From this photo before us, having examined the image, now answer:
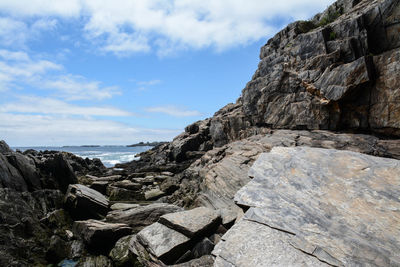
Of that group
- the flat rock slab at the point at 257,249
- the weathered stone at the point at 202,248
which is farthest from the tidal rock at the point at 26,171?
the flat rock slab at the point at 257,249

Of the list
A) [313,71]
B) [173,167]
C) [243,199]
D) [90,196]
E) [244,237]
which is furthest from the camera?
[173,167]

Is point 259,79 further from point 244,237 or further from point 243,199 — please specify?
point 244,237

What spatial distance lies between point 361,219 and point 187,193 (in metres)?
14.6

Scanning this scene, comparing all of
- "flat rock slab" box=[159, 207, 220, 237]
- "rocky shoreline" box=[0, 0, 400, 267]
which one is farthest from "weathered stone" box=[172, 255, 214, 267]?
"flat rock slab" box=[159, 207, 220, 237]

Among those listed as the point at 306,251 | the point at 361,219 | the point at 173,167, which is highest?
the point at 361,219

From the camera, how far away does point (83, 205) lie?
1557 centimetres

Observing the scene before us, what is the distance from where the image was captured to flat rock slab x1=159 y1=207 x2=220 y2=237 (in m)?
10.1

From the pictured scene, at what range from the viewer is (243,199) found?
29.0 feet

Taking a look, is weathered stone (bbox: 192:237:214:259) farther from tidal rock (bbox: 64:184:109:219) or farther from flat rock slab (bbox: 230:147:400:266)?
tidal rock (bbox: 64:184:109:219)

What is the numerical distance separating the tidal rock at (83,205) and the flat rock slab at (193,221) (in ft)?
25.5

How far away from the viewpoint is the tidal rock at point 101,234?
38.8 ft

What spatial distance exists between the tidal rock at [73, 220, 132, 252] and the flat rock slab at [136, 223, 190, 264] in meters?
2.44

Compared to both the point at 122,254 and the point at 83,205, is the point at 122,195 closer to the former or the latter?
the point at 83,205

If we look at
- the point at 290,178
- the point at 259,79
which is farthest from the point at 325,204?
the point at 259,79
